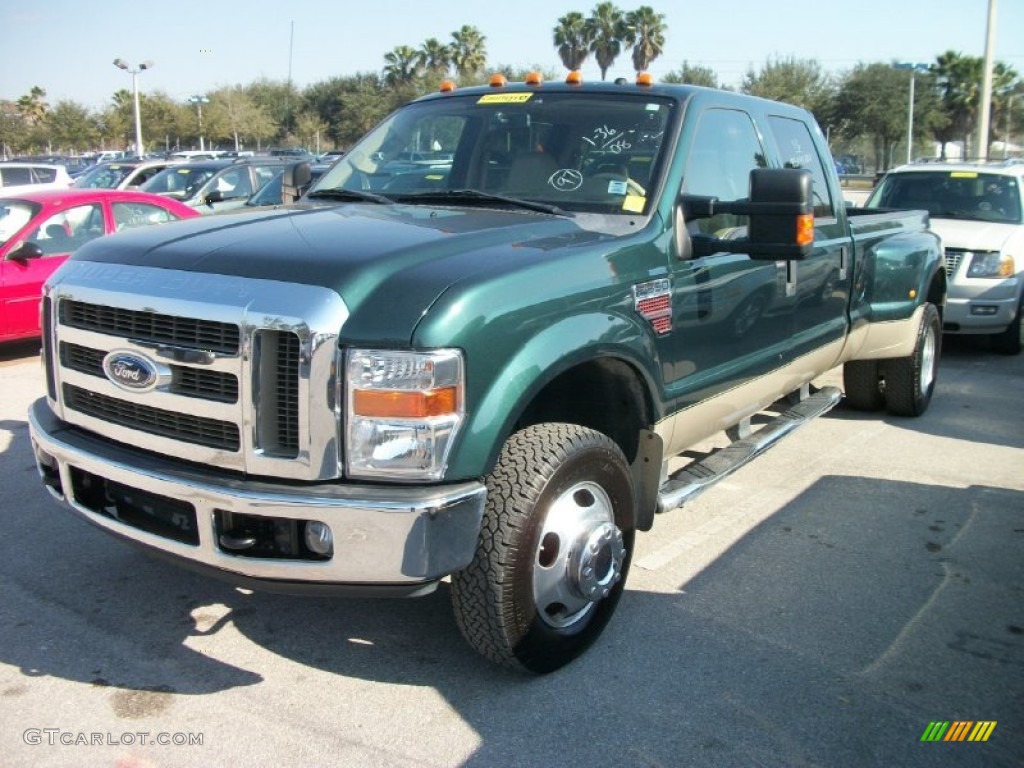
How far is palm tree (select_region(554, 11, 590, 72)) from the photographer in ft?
176

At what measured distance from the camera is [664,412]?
3764 mm

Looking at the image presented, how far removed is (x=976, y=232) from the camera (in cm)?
933

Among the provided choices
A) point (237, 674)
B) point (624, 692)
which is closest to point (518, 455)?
point (624, 692)

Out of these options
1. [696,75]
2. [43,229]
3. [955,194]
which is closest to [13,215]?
[43,229]

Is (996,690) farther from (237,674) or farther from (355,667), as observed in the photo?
(237,674)

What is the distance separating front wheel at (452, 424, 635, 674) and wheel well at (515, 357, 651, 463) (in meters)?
0.27

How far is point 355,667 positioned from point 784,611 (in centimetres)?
170

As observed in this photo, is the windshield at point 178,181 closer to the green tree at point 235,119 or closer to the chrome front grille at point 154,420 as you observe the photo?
the chrome front grille at point 154,420

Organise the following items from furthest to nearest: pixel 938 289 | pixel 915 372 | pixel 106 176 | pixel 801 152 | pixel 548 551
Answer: pixel 106 176, pixel 938 289, pixel 915 372, pixel 801 152, pixel 548 551

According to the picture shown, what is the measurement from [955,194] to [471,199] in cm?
791

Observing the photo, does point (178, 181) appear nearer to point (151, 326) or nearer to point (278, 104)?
point (151, 326)

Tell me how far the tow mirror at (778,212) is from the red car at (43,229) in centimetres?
542

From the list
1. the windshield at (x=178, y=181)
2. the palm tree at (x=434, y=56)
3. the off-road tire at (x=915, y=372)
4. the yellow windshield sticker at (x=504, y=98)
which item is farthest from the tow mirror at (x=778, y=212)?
the palm tree at (x=434, y=56)

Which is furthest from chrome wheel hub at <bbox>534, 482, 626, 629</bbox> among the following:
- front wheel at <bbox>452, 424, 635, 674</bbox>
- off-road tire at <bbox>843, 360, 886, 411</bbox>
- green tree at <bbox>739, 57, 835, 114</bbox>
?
green tree at <bbox>739, 57, 835, 114</bbox>
